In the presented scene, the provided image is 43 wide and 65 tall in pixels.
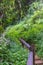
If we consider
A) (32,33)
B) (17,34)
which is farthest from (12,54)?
(17,34)

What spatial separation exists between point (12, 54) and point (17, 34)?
7.95ft

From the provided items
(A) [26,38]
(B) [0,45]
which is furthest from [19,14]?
(B) [0,45]

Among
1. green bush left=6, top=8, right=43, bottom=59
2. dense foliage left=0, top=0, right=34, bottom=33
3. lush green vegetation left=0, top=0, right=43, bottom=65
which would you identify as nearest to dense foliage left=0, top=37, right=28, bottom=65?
lush green vegetation left=0, top=0, right=43, bottom=65

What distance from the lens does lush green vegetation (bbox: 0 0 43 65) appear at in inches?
296

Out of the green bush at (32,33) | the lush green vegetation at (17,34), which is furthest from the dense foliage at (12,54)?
the green bush at (32,33)

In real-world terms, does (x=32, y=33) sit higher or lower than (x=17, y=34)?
higher

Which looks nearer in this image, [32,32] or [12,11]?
[32,32]

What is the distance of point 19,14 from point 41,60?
8.51 meters

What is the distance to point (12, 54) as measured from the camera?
309 inches

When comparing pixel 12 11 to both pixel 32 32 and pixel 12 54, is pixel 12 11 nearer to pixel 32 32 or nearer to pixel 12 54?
pixel 32 32

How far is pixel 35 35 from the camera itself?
365 inches

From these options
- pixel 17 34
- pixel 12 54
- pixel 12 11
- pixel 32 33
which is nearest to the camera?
pixel 12 54

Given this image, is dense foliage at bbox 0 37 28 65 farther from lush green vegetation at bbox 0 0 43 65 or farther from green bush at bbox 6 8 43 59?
green bush at bbox 6 8 43 59

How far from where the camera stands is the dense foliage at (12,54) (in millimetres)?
7147
